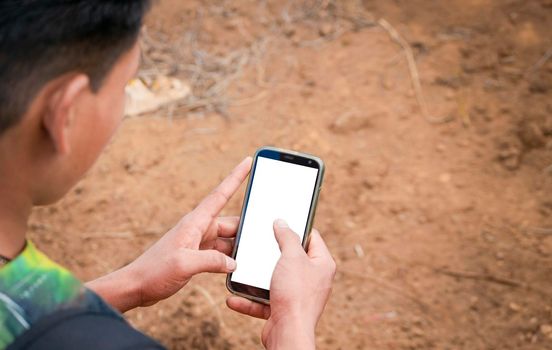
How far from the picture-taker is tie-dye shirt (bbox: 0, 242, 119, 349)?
0.95m

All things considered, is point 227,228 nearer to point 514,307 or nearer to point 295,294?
point 295,294

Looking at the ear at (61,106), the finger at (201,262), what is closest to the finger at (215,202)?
the finger at (201,262)

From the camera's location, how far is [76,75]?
1032 mm

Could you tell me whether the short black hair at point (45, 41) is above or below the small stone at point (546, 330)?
above

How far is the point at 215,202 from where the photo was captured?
1.87 meters

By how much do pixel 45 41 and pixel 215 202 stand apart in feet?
3.12

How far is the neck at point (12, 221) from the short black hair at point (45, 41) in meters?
0.14

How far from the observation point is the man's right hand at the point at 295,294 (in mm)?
1546

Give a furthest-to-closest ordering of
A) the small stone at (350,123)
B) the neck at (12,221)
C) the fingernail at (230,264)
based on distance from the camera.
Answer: the small stone at (350,123)
the fingernail at (230,264)
the neck at (12,221)

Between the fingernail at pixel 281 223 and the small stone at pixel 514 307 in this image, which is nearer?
the fingernail at pixel 281 223

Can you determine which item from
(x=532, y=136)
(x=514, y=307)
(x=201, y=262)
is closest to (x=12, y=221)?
(x=201, y=262)

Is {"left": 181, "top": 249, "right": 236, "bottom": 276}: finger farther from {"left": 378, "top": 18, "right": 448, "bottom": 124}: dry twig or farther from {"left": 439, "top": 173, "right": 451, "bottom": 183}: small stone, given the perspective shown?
{"left": 378, "top": 18, "right": 448, "bottom": 124}: dry twig

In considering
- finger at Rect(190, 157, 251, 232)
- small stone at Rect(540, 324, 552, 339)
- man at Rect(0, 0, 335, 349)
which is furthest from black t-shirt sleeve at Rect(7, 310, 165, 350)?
small stone at Rect(540, 324, 552, 339)

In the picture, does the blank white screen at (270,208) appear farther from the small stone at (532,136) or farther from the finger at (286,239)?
the small stone at (532,136)
